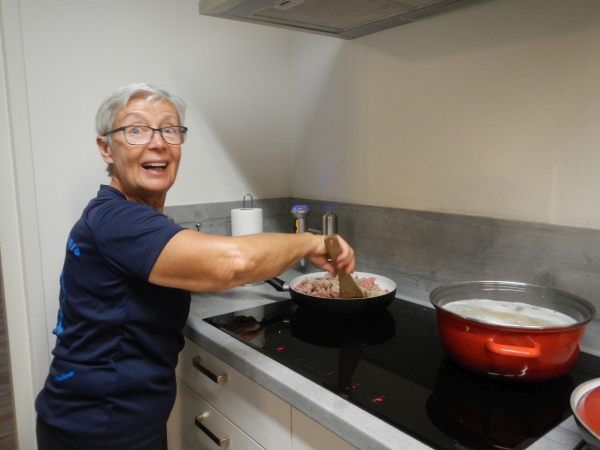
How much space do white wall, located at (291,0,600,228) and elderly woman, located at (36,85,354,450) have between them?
0.46 metres

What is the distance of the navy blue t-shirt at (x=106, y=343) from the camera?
825 mm

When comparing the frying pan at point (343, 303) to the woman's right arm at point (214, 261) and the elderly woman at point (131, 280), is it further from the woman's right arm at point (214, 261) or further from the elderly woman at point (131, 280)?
the woman's right arm at point (214, 261)

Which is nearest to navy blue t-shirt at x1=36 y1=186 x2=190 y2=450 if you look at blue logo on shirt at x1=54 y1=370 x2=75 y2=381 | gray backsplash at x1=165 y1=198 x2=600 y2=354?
blue logo on shirt at x1=54 y1=370 x2=75 y2=381

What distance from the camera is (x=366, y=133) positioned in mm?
1441

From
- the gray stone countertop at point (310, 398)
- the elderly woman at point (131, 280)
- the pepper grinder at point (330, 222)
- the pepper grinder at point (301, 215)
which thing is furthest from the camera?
the pepper grinder at point (301, 215)

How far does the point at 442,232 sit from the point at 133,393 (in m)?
0.86

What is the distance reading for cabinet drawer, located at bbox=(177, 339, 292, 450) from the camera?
2.86 ft

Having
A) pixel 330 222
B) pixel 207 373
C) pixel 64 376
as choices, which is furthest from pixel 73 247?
pixel 330 222

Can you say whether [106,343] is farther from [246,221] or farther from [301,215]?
[301,215]

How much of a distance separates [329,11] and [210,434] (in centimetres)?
111

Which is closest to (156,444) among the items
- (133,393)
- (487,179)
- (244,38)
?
(133,393)

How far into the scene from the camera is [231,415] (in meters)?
1.04

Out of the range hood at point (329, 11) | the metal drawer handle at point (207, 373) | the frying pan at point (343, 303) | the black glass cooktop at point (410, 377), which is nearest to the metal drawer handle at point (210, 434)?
the metal drawer handle at point (207, 373)

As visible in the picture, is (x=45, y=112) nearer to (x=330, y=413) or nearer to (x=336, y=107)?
(x=336, y=107)
